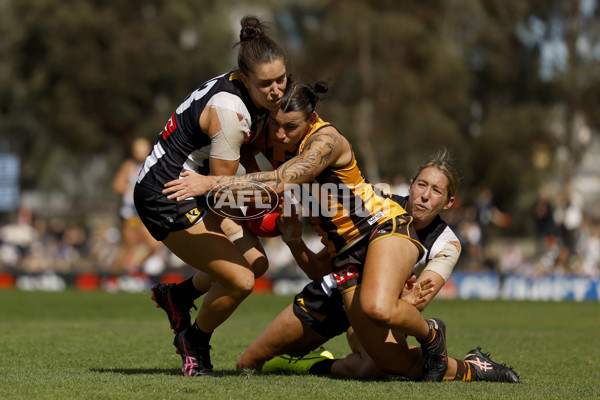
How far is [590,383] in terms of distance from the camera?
551cm

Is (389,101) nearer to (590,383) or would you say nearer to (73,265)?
(73,265)

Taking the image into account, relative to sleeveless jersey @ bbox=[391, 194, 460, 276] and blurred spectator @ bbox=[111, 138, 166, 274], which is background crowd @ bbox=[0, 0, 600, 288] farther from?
sleeveless jersey @ bbox=[391, 194, 460, 276]

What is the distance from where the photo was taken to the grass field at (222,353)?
15.9ft

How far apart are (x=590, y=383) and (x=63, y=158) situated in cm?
3688

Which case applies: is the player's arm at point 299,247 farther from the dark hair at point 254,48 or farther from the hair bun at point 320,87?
the dark hair at point 254,48

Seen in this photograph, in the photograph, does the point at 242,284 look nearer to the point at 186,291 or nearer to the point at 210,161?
the point at 186,291

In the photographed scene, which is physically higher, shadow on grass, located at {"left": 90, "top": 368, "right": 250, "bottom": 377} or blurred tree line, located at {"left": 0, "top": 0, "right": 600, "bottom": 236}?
blurred tree line, located at {"left": 0, "top": 0, "right": 600, "bottom": 236}

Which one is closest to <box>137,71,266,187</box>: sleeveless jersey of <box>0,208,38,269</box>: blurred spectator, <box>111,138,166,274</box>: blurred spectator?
<box>111,138,166,274</box>: blurred spectator

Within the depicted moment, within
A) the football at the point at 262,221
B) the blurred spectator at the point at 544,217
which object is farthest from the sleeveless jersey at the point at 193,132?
the blurred spectator at the point at 544,217

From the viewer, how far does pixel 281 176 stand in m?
5.40

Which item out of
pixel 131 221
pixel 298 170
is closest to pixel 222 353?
pixel 298 170

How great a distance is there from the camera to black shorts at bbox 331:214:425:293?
571cm

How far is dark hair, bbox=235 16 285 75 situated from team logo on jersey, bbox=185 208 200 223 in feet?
3.22

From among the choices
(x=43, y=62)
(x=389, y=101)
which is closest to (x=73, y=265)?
(x=43, y=62)
